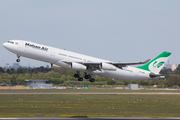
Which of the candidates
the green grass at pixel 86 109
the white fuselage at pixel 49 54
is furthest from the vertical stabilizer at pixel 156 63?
the green grass at pixel 86 109

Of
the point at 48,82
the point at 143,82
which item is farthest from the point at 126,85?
the point at 48,82

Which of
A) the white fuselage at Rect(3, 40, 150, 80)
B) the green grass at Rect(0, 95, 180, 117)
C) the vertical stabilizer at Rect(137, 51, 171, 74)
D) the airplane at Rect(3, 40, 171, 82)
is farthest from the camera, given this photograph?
the vertical stabilizer at Rect(137, 51, 171, 74)

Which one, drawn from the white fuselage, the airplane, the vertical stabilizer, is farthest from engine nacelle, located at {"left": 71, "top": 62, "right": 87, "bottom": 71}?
the vertical stabilizer

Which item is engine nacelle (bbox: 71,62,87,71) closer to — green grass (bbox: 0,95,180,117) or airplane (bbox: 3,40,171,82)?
airplane (bbox: 3,40,171,82)

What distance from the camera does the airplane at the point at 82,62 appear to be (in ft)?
140

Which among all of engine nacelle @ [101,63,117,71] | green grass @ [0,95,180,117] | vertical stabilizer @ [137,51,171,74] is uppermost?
vertical stabilizer @ [137,51,171,74]

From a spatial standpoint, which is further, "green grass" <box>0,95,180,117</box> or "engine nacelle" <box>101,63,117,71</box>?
"engine nacelle" <box>101,63,117,71</box>

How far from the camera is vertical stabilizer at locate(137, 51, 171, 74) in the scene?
55.6m

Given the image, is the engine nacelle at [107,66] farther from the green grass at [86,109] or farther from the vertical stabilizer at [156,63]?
the vertical stabilizer at [156,63]

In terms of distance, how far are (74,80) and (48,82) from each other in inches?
380

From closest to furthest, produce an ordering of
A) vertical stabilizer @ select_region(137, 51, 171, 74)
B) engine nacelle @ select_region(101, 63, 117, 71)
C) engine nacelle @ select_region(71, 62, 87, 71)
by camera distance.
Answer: engine nacelle @ select_region(71, 62, 87, 71) < engine nacelle @ select_region(101, 63, 117, 71) < vertical stabilizer @ select_region(137, 51, 171, 74)

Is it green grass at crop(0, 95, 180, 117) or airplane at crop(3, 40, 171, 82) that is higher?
airplane at crop(3, 40, 171, 82)

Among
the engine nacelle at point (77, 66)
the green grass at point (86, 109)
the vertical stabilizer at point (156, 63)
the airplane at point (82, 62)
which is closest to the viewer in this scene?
the green grass at point (86, 109)

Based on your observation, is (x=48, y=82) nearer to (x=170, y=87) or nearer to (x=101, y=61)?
(x=170, y=87)
